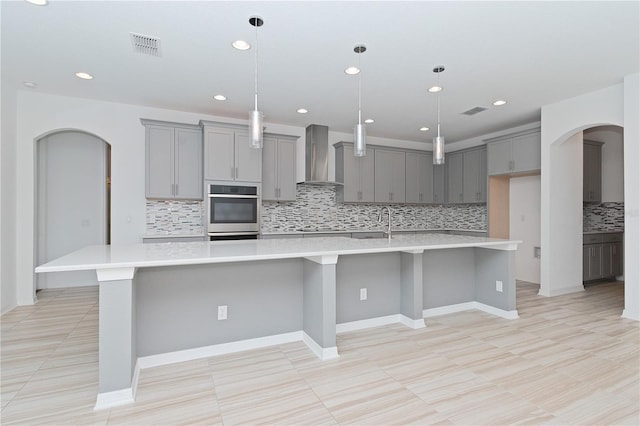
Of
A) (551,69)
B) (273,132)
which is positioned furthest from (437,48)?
(273,132)

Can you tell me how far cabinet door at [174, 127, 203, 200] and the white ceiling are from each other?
1.51 ft

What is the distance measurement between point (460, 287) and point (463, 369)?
166 cm

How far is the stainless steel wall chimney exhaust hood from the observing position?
224 inches

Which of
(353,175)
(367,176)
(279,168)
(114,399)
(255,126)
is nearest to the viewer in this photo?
(114,399)

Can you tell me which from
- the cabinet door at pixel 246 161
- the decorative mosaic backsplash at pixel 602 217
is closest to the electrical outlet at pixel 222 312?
the cabinet door at pixel 246 161

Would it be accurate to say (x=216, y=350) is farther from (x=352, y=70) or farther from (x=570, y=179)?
(x=570, y=179)

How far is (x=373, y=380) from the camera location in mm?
2354

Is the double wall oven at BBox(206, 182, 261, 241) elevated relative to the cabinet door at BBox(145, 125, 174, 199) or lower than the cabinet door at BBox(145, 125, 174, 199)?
lower

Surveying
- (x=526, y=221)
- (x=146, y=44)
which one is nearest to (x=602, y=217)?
(x=526, y=221)

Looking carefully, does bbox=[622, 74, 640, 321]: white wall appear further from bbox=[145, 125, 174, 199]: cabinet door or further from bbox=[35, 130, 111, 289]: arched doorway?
bbox=[35, 130, 111, 289]: arched doorway

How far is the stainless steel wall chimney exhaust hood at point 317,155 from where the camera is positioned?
569 centimetres

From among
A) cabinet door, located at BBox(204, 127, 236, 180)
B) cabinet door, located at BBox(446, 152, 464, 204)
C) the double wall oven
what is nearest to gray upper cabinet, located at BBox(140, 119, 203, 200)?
cabinet door, located at BBox(204, 127, 236, 180)

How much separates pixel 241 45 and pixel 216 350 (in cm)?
270

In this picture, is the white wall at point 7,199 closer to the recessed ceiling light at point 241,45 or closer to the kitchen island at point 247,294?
→ the kitchen island at point 247,294
